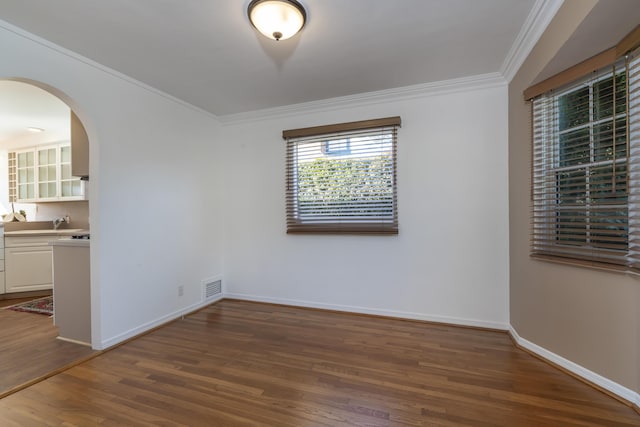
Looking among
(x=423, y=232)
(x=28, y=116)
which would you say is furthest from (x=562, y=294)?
(x=28, y=116)

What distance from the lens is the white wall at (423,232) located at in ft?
9.23

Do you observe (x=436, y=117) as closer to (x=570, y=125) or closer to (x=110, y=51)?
(x=570, y=125)

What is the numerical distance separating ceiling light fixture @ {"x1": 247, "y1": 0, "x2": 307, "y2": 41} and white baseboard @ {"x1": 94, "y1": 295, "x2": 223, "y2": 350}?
2898 mm

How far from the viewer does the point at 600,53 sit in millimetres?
1834

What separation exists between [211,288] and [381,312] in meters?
2.24

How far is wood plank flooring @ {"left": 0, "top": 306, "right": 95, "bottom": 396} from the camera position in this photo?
2.10 meters

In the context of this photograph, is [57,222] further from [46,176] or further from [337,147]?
[337,147]

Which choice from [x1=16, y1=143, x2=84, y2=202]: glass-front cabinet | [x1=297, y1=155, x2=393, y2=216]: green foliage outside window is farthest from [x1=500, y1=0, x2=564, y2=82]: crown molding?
[x1=16, y1=143, x2=84, y2=202]: glass-front cabinet

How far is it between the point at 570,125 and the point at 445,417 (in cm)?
225

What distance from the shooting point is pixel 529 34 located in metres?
2.09

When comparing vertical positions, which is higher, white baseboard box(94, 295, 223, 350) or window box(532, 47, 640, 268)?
window box(532, 47, 640, 268)

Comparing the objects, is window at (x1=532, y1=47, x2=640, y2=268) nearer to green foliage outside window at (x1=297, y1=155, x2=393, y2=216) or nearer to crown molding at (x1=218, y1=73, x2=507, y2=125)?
crown molding at (x1=218, y1=73, x2=507, y2=125)

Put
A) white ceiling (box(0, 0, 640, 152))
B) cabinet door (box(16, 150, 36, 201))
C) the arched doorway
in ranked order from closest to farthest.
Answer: white ceiling (box(0, 0, 640, 152)) < the arched doorway < cabinet door (box(16, 150, 36, 201))

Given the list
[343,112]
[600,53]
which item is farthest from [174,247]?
[600,53]
